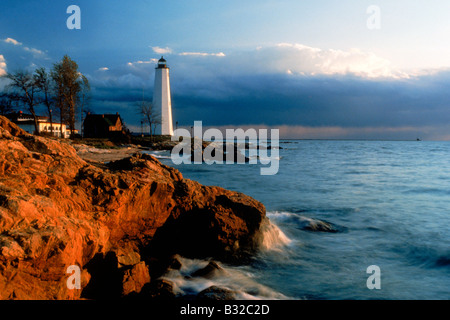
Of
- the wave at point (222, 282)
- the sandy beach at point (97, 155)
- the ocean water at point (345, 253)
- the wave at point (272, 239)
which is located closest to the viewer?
the wave at point (222, 282)

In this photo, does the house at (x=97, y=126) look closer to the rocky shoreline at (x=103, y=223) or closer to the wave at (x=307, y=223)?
the wave at (x=307, y=223)

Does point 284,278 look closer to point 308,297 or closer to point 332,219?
point 308,297

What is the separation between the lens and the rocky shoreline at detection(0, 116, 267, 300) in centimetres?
430

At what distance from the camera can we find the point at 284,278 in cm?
696

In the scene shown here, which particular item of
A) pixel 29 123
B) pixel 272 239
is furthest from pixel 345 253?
pixel 29 123

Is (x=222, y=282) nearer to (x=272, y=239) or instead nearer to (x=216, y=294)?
(x=216, y=294)

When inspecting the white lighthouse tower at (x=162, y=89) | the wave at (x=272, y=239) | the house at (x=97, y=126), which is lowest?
the wave at (x=272, y=239)

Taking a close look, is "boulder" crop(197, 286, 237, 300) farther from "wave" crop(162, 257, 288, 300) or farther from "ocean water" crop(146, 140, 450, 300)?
"ocean water" crop(146, 140, 450, 300)

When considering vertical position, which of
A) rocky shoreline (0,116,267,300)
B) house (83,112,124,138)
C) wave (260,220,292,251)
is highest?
house (83,112,124,138)

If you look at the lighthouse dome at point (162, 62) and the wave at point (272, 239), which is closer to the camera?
the wave at point (272, 239)

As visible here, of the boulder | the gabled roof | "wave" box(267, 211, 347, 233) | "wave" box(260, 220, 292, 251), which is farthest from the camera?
the gabled roof

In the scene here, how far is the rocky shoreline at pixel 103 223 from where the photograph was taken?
4.30 m

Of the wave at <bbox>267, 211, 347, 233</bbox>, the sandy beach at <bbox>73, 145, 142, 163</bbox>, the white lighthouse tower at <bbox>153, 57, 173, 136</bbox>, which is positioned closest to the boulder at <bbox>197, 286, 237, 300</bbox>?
the wave at <bbox>267, 211, 347, 233</bbox>

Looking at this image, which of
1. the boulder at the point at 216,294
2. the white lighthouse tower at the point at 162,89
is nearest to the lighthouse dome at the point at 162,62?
the white lighthouse tower at the point at 162,89
